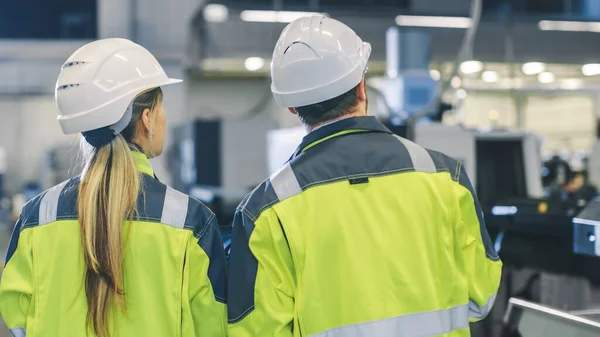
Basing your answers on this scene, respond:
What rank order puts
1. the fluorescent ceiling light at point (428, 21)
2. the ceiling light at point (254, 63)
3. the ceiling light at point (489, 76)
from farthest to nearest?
the ceiling light at point (489, 76), the fluorescent ceiling light at point (428, 21), the ceiling light at point (254, 63)

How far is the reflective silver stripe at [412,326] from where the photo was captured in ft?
4.69

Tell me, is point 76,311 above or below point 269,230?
below

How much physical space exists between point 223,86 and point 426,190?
11.6m

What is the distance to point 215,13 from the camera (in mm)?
9219

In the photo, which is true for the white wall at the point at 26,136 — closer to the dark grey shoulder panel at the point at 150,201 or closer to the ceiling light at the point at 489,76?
the ceiling light at the point at 489,76

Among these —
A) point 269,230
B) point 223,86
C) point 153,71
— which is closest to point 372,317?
point 269,230

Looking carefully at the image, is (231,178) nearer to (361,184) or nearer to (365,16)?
(365,16)

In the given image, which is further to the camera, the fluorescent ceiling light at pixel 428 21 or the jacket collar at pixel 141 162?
the fluorescent ceiling light at pixel 428 21

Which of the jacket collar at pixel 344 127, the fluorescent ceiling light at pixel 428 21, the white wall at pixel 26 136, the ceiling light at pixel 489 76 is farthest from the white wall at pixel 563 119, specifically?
the jacket collar at pixel 344 127

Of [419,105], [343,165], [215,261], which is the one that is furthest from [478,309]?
[419,105]

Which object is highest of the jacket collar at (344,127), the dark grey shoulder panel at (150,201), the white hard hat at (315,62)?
the white hard hat at (315,62)

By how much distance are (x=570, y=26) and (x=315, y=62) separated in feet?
32.4

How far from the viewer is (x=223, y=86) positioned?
42.4 ft

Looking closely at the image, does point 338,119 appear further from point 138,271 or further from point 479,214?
point 138,271
